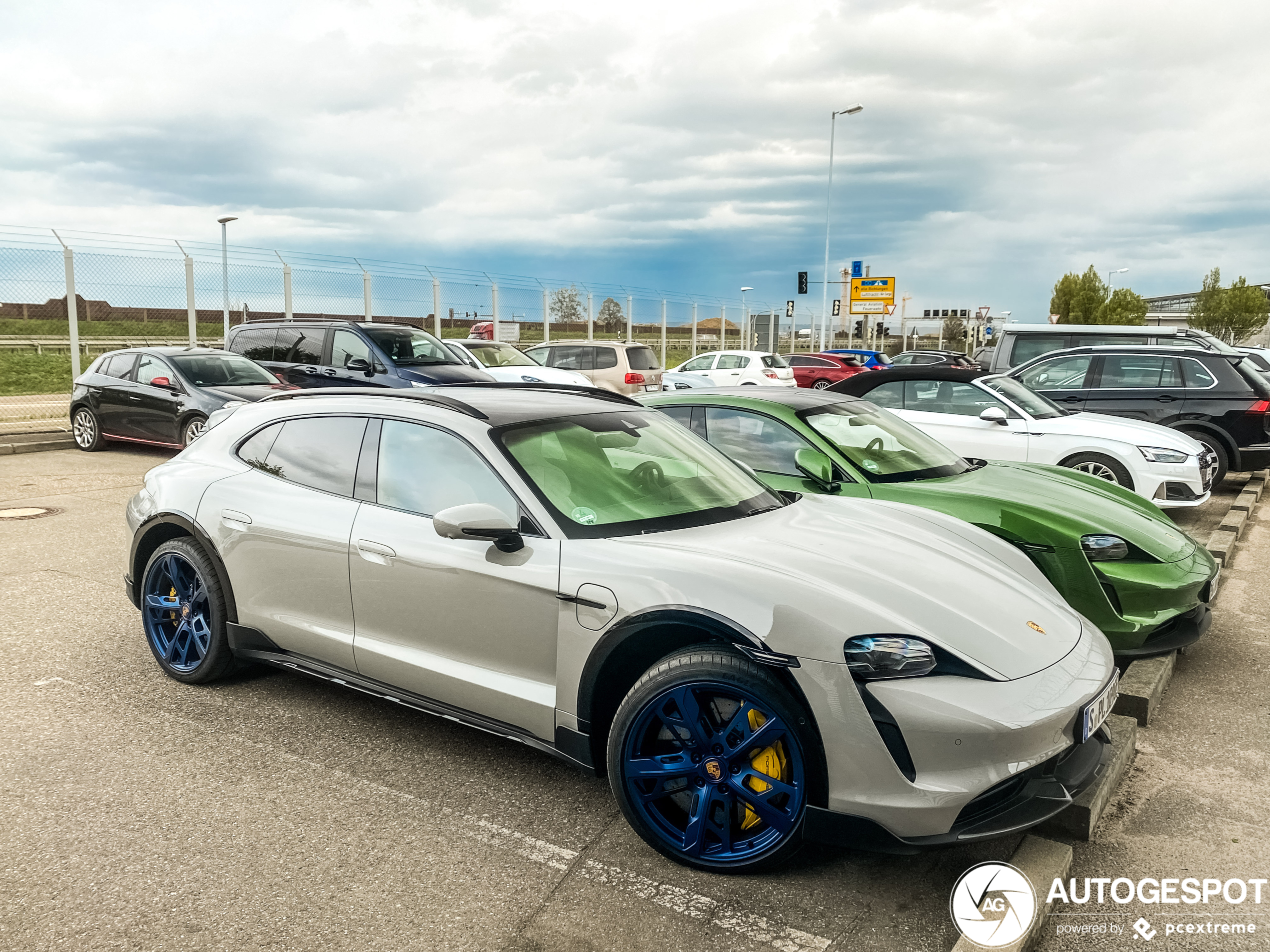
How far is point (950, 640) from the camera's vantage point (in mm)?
2848

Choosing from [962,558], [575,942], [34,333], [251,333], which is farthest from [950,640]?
[34,333]

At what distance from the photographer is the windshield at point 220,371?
1238 centimetres

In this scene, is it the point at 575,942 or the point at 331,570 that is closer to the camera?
the point at 575,942

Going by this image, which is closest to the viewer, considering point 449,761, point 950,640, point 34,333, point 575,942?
point 575,942

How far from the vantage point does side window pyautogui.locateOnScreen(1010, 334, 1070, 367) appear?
45.7 feet

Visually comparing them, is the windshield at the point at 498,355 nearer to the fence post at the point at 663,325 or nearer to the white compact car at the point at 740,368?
the white compact car at the point at 740,368

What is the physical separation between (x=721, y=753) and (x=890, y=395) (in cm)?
690

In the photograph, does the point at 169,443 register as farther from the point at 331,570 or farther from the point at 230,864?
the point at 230,864

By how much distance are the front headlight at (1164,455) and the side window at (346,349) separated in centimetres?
956

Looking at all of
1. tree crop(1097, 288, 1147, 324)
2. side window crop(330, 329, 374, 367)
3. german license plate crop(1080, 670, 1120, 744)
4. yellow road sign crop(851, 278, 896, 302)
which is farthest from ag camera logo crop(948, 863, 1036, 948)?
tree crop(1097, 288, 1147, 324)

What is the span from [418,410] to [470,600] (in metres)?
0.93

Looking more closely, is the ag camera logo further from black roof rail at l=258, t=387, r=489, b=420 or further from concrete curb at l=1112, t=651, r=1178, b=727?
black roof rail at l=258, t=387, r=489, b=420

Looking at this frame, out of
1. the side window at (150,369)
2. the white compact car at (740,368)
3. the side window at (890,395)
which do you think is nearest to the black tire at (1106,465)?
the side window at (890,395)

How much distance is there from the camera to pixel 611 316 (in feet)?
108
